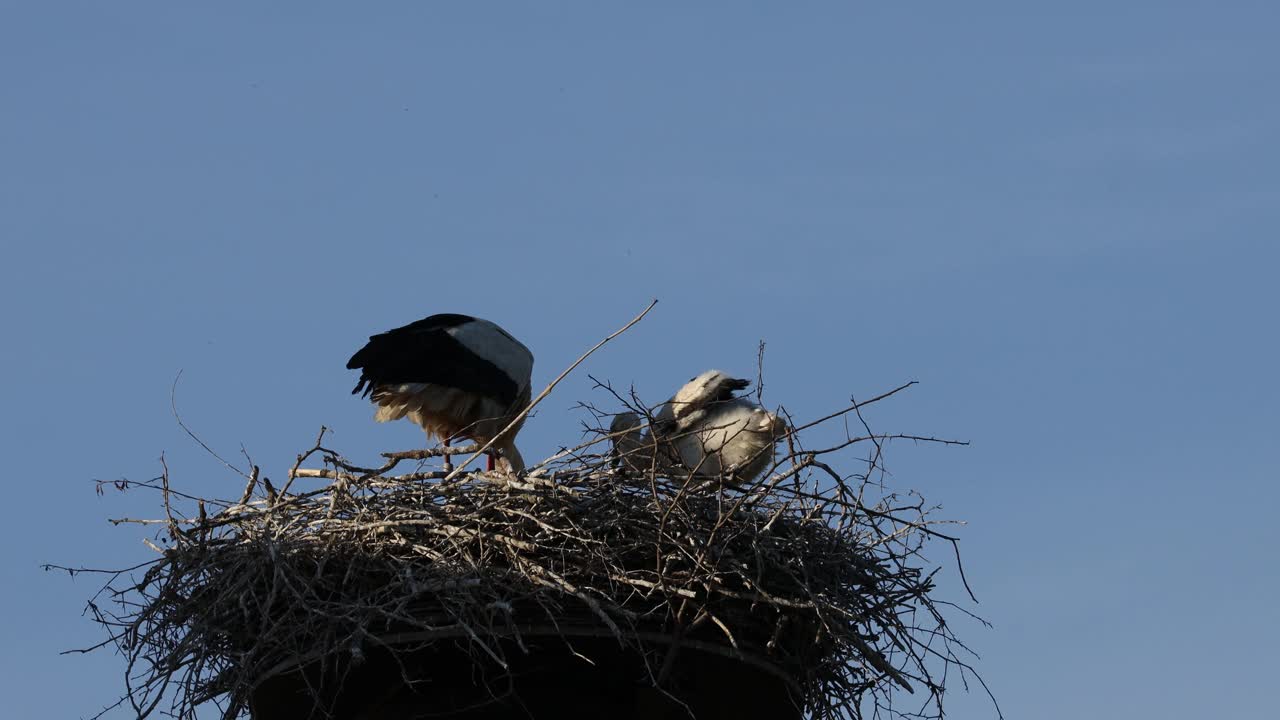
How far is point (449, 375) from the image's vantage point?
8.76m

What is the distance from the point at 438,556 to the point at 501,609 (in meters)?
0.30

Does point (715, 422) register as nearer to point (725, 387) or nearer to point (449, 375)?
point (725, 387)

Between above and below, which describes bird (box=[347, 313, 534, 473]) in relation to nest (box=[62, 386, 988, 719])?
above

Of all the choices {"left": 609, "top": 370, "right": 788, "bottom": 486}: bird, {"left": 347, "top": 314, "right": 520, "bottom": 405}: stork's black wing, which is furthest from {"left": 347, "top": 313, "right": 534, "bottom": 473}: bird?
Answer: {"left": 609, "top": 370, "right": 788, "bottom": 486}: bird

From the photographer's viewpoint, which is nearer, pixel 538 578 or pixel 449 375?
pixel 538 578

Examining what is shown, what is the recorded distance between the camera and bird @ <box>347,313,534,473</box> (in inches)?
343

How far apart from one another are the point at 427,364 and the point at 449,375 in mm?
119

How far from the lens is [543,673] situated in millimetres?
5727

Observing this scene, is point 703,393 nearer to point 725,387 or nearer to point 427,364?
point 725,387

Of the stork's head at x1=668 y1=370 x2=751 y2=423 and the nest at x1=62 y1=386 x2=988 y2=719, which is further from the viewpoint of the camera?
the stork's head at x1=668 y1=370 x2=751 y2=423

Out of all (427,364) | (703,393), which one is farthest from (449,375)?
(703,393)

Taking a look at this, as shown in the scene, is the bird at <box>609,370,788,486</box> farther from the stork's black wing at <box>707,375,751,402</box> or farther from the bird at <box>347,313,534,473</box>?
the bird at <box>347,313,534,473</box>

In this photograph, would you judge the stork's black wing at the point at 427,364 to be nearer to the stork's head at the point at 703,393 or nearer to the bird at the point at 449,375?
the bird at the point at 449,375

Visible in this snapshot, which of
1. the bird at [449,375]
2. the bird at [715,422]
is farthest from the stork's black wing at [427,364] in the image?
the bird at [715,422]
